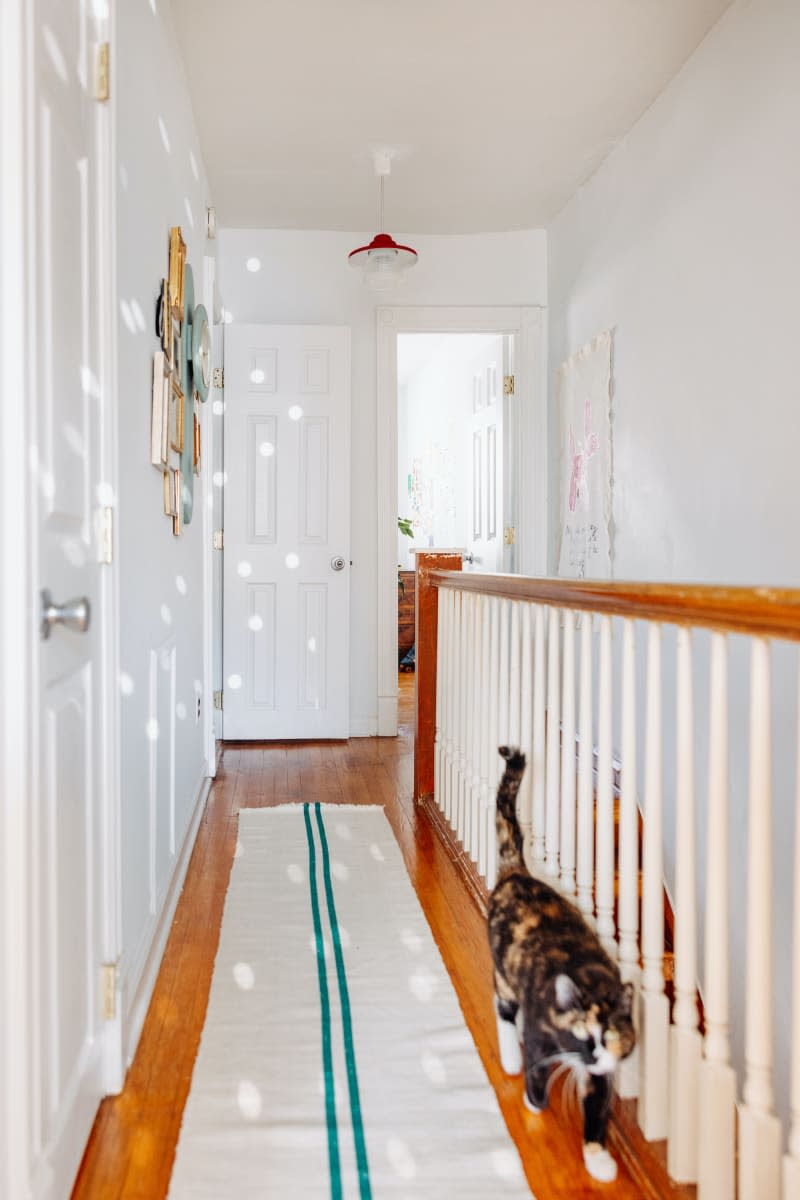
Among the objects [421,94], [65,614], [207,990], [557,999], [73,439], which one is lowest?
Answer: [207,990]

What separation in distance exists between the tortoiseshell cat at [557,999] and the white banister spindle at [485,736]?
74 centimetres

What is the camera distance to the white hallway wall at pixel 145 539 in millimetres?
1807

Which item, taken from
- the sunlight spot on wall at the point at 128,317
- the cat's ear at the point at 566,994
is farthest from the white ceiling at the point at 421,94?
the cat's ear at the point at 566,994

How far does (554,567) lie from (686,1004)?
349 centimetres

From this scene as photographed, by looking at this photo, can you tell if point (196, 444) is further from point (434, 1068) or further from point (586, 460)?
point (434, 1068)

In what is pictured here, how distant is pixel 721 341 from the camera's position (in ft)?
9.47

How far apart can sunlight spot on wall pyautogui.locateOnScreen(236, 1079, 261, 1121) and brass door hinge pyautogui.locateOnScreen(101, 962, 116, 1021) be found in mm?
265

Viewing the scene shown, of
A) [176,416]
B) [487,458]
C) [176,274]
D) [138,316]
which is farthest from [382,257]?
[138,316]

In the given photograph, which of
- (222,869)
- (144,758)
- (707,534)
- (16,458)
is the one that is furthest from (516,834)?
(707,534)

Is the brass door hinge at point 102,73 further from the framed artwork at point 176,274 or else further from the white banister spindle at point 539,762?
the white banister spindle at point 539,762

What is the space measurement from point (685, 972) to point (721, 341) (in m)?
2.17

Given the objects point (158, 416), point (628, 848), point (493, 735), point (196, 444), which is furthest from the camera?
point (196, 444)

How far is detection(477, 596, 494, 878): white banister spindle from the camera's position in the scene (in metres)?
2.46

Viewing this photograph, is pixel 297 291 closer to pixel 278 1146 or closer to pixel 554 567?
pixel 554 567
